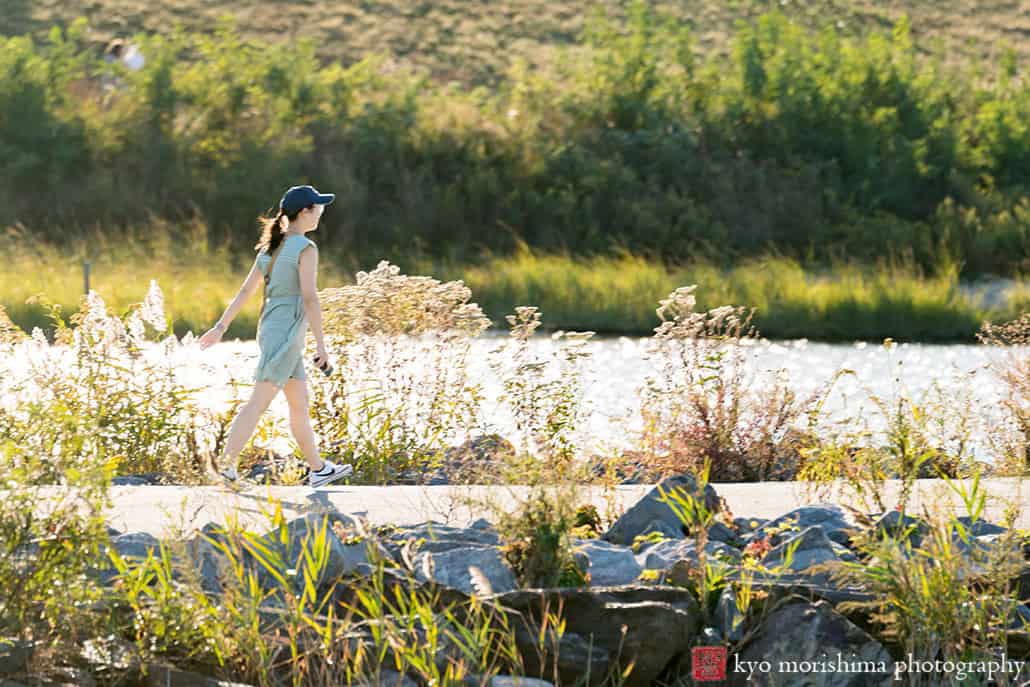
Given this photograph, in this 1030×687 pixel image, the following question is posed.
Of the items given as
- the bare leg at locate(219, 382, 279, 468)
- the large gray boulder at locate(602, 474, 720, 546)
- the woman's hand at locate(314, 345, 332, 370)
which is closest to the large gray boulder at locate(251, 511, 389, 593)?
the large gray boulder at locate(602, 474, 720, 546)

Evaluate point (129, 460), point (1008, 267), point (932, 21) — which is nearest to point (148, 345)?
point (129, 460)

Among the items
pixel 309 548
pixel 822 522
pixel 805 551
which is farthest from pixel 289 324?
pixel 805 551

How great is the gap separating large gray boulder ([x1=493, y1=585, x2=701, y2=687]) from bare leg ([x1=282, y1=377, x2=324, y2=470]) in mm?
2657

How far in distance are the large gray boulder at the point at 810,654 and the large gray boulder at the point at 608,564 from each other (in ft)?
1.79

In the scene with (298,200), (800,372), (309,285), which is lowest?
(800,372)

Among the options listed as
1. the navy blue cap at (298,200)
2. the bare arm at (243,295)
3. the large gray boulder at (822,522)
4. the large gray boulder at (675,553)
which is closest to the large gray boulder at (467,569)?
the large gray boulder at (675,553)

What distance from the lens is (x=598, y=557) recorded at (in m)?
6.61

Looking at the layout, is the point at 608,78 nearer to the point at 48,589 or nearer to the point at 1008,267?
the point at 1008,267

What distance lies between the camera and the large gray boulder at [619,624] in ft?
20.2

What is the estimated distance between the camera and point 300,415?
28.1 ft

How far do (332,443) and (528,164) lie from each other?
75.6ft

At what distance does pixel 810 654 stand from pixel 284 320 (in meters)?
3.54

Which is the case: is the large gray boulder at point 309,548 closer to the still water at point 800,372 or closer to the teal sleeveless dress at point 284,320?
the teal sleeveless dress at point 284,320

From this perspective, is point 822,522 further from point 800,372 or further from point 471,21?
point 471,21
